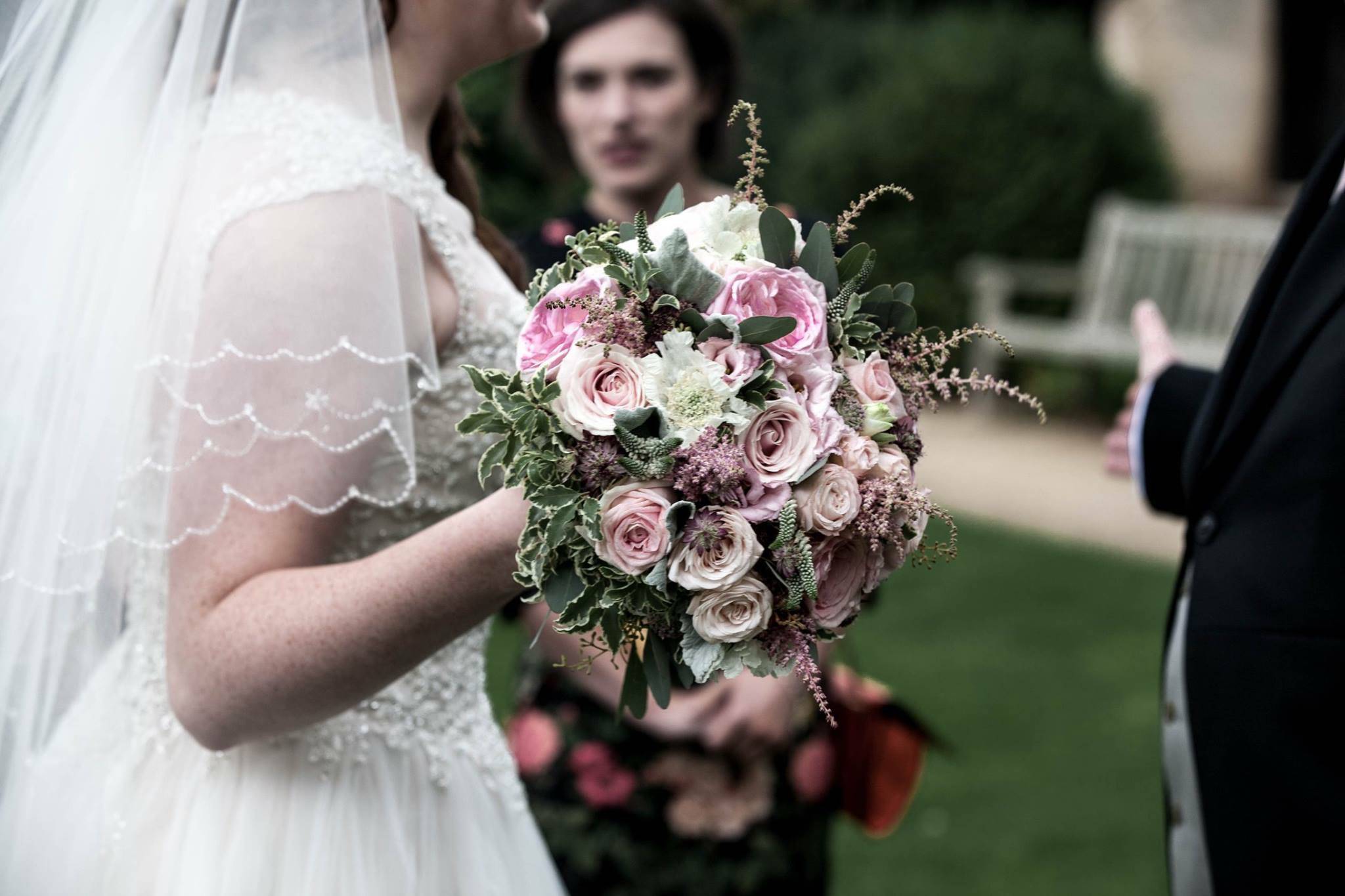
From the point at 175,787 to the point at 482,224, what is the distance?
1048 mm

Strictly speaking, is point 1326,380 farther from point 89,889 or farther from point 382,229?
point 89,889

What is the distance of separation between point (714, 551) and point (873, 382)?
271 millimetres

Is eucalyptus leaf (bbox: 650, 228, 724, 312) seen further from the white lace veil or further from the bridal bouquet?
the white lace veil

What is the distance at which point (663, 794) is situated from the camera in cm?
301

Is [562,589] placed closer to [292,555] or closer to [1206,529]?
[292,555]

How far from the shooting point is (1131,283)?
1010 centimetres

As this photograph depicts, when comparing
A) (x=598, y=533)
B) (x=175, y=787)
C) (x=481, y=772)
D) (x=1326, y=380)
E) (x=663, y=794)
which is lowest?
(x=663, y=794)

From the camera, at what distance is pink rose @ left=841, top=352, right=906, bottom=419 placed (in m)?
1.48

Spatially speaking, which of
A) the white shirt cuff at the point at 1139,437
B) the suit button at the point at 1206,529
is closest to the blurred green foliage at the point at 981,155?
the white shirt cuff at the point at 1139,437

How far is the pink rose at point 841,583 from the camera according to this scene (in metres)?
1.45

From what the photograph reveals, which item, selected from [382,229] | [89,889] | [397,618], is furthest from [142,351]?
[89,889]

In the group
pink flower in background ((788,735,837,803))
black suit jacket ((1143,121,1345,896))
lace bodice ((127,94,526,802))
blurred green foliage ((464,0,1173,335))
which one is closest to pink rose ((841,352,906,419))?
lace bodice ((127,94,526,802))

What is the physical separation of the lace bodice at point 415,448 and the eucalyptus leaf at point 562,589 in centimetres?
48

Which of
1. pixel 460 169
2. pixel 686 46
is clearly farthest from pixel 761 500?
pixel 686 46
